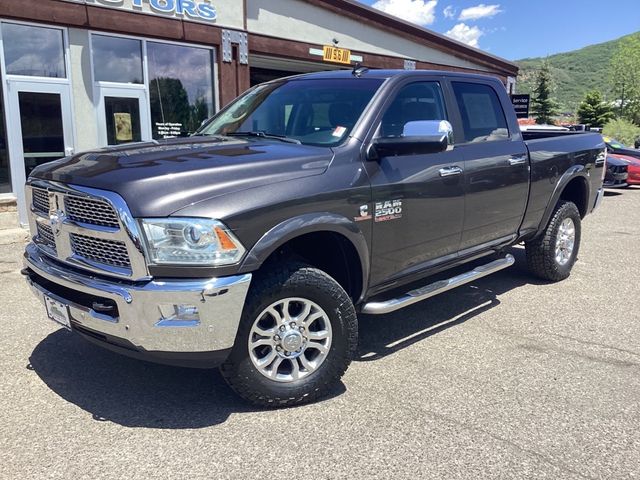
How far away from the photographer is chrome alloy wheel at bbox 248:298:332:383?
3.29 m

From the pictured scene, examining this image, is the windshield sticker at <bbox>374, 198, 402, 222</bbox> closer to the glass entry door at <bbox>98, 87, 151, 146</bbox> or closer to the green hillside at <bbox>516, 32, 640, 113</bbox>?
the glass entry door at <bbox>98, 87, 151, 146</bbox>

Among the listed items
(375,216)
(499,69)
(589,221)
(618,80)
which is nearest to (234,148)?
(375,216)

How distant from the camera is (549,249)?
5969 mm

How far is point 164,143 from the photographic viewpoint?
3928 mm

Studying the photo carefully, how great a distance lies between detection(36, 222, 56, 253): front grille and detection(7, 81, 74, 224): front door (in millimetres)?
6072

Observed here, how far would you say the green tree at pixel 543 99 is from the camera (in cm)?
4406

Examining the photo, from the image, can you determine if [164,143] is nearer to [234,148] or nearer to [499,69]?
[234,148]

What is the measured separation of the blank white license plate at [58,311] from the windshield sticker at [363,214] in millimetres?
1793

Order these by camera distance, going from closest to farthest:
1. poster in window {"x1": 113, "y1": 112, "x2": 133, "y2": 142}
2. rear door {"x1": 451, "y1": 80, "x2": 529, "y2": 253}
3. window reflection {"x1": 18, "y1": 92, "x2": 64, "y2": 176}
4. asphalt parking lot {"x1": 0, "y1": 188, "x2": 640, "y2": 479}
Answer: asphalt parking lot {"x1": 0, "y1": 188, "x2": 640, "y2": 479}
rear door {"x1": 451, "y1": 80, "x2": 529, "y2": 253}
window reflection {"x1": 18, "y1": 92, "x2": 64, "y2": 176}
poster in window {"x1": 113, "y1": 112, "x2": 133, "y2": 142}

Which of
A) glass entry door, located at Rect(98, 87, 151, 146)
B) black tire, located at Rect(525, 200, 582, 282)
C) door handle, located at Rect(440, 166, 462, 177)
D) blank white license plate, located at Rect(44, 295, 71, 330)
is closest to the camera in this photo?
blank white license plate, located at Rect(44, 295, 71, 330)

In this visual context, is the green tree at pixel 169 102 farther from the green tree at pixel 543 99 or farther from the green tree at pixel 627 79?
the green tree at pixel 627 79

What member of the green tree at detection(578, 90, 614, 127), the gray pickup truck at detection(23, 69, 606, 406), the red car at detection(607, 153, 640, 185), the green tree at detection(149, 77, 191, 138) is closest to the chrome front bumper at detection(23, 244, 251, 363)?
the gray pickup truck at detection(23, 69, 606, 406)

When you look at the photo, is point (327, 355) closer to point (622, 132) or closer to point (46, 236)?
A: point (46, 236)

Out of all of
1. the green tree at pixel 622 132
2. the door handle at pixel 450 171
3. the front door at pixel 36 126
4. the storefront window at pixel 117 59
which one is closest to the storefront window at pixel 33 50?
the front door at pixel 36 126
